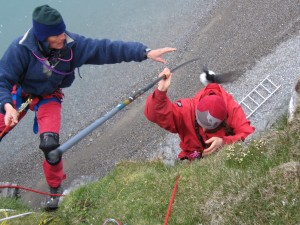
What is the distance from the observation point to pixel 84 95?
39.7 ft

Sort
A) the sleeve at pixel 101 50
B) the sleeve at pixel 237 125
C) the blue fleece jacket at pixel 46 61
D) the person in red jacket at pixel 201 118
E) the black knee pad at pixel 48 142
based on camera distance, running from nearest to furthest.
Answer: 1. the person in red jacket at pixel 201 118
2. the sleeve at pixel 237 125
3. the blue fleece jacket at pixel 46 61
4. the black knee pad at pixel 48 142
5. the sleeve at pixel 101 50

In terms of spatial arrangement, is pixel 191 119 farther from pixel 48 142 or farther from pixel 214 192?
pixel 48 142

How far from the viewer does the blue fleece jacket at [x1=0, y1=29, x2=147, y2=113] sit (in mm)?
5891

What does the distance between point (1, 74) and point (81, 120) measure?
5.77 m

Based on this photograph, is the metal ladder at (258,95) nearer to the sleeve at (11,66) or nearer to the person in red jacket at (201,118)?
the person in red jacket at (201,118)

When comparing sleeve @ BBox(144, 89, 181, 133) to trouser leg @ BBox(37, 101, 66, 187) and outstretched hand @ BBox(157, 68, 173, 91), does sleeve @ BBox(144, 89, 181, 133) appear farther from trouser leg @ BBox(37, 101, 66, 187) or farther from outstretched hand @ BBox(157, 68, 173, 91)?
trouser leg @ BBox(37, 101, 66, 187)

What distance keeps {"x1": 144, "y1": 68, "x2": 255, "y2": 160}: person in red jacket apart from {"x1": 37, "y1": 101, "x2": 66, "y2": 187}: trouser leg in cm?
160

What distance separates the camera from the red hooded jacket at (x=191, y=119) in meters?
5.41

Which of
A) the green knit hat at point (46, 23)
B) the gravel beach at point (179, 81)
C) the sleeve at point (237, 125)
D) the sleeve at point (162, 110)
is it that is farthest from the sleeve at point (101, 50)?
the gravel beach at point (179, 81)

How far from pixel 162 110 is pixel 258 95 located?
5.23 m

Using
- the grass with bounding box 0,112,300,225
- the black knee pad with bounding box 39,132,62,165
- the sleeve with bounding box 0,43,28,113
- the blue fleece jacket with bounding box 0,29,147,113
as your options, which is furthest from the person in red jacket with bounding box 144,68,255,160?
the sleeve with bounding box 0,43,28,113

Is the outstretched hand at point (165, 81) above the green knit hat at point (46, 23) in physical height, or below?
above

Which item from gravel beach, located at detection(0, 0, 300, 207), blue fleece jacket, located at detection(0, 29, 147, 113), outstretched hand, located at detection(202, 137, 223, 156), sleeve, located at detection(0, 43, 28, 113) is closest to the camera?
outstretched hand, located at detection(202, 137, 223, 156)

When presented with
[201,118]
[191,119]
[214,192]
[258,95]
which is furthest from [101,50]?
[258,95]
